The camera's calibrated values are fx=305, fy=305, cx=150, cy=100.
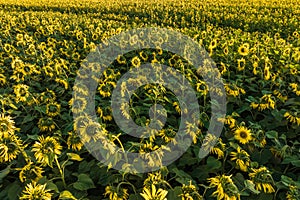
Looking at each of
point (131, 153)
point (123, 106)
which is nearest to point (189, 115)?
point (123, 106)

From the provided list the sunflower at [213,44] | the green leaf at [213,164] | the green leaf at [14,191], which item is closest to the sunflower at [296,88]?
the sunflower at [213,44]

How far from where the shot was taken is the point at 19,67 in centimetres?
457

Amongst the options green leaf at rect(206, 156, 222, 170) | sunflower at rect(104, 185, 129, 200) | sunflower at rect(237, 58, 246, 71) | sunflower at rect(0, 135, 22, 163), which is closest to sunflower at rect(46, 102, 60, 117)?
sunflower at rect(0, 135, 22, 163)

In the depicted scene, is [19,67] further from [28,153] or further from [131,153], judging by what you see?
[131,153]

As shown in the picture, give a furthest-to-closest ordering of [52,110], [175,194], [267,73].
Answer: [267,73] < [52,110] < [175,194]

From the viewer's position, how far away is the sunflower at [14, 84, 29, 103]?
3564 millimetres

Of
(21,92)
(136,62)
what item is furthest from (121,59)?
(21,92)

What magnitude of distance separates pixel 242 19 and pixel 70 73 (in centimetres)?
850

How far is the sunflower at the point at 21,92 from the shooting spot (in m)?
3.56

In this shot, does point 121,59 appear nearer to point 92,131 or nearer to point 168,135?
point 168,135

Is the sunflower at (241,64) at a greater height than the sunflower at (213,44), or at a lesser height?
lesser

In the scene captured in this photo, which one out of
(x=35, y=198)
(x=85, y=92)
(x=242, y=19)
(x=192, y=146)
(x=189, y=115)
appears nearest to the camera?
(x=35, y=198)

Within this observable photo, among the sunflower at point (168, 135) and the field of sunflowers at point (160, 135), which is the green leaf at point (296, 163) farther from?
the sunflower at point (168, 135)

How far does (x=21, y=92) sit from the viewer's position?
3.65 m
